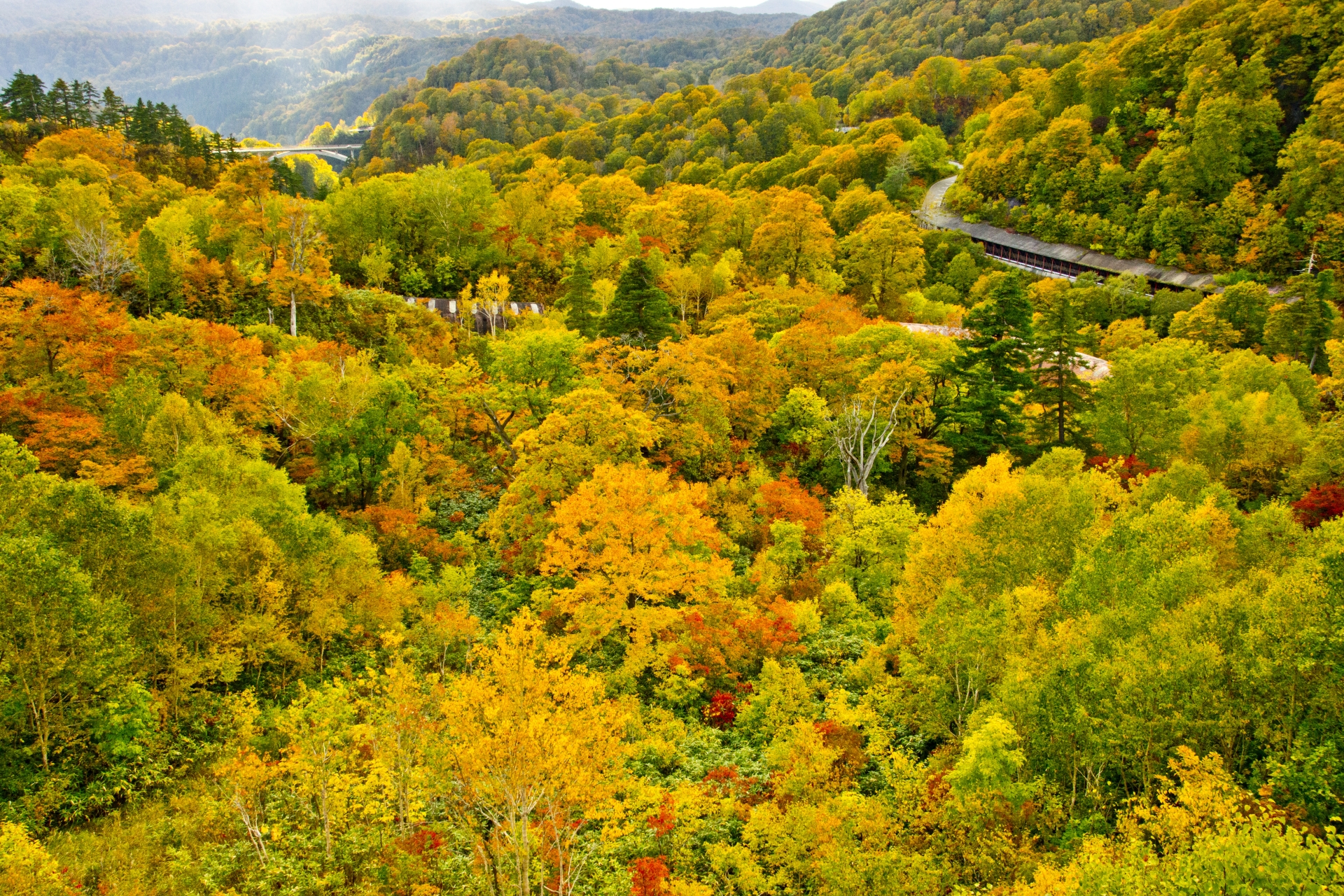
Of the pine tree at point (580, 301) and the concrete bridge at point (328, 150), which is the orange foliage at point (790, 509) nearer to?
the pine tree at point (580, 301)

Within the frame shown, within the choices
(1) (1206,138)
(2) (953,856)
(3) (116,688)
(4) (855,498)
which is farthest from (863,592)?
(1) (1206,138)

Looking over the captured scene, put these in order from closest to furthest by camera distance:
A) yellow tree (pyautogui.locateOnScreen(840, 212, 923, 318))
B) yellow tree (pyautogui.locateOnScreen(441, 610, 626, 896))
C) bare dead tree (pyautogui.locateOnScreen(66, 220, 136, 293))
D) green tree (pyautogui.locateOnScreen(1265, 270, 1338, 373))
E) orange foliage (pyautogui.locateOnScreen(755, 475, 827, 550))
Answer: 1. yellow tree (pyautogui.locateOnScreen(441, 610, 626, 896))
2. orange foliage (pyautogui.locateOnScreen(755, 475, 827, 550))
3. bare dead tree (pyautogui.locateOnScreen(66, 220, 136, 293))
4. green tree (pyautogui.locateOnScreen(1265, 270, 1338, 373))
5. yellow tree (pyautogui.locateOnScreen(840, 212, 923, 318))

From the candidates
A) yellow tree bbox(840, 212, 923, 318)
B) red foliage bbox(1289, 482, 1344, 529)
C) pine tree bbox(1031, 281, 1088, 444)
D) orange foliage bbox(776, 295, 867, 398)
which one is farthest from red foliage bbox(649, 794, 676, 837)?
yellow tree bbox(840, 212, 923, 318)

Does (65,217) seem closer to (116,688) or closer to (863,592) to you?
(116,688)

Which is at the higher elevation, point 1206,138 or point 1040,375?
point 1206,138

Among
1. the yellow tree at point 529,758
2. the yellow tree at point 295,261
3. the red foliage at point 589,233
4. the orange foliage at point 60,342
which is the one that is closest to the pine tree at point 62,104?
the yellow tree at point 295,261

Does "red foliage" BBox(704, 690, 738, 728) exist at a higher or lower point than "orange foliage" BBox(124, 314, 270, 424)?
lower

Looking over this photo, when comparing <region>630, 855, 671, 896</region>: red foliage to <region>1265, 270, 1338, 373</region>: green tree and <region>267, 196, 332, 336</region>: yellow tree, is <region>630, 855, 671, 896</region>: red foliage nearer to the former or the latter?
<region>267, 196, 332, 336</region>: yellow tree
